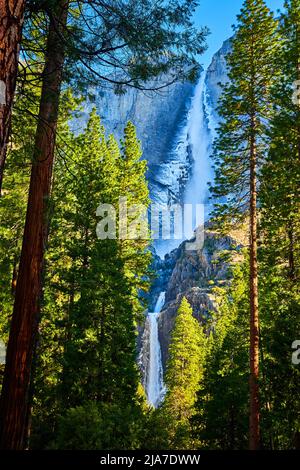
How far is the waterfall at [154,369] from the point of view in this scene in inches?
1930

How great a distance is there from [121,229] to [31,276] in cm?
1333

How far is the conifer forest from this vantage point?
512 centimetres

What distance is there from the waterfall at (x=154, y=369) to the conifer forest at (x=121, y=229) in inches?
951

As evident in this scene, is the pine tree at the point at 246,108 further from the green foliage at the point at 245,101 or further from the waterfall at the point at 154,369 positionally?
the waterfall at the point at 154,369

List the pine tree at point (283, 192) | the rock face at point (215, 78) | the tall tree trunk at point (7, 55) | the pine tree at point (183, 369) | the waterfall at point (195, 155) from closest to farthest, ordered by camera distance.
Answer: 1. the tall tree trunk at point (7, 55)
2. the pine tree at point (283, 192)
3. the pine tree at point (183, 369)
4. the waterfall at point (195, 155)
5. the rock face at point (215, 78)

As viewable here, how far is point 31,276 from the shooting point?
205 inches

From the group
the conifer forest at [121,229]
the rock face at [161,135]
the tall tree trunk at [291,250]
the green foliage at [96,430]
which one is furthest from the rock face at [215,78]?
the green foliage at [96,430]

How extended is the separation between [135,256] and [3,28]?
1592cm

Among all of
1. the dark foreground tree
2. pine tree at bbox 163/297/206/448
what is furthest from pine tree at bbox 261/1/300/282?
pine tree at bbox 163/297/206/448

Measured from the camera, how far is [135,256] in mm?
18156

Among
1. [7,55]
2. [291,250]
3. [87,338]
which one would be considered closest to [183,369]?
[291,250]
